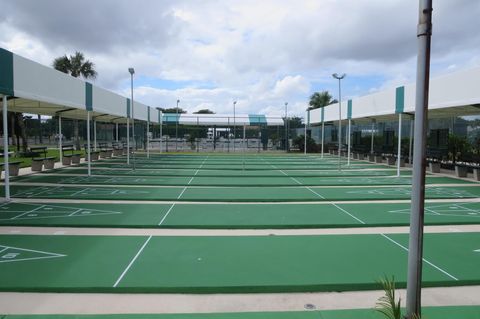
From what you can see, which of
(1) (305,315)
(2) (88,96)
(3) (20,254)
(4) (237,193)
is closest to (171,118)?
(2) (88,96)

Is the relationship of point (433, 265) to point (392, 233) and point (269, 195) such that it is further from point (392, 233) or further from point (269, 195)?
point (269, 195)

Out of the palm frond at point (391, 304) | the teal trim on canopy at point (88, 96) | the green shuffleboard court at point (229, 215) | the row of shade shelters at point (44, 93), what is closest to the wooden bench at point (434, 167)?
the green shuffleboard court at point (229, 215)

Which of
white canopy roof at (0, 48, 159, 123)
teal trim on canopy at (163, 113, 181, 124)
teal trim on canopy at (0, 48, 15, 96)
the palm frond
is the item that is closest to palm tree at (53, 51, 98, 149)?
teal trim on canopy at (163, 113, 181, 124)

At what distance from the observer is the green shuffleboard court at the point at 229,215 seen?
9.45 m

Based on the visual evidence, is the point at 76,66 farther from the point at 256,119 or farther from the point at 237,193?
the point at 237,193

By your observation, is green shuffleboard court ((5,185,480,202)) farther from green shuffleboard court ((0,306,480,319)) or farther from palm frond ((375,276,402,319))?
palm frond ((375,276,402,319))

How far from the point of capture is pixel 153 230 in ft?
29.4

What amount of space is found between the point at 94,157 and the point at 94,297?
2466 centimetres

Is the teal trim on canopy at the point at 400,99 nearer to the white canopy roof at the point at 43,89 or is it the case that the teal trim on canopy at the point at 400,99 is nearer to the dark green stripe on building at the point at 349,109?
the dark green stripe on building at the point at 349,109

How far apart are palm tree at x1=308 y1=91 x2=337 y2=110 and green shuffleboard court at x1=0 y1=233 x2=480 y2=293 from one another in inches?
1890

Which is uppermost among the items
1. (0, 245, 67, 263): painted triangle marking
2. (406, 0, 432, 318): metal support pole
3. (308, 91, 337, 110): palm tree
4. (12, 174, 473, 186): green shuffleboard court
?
(308, 91, 337, 110): palm tree

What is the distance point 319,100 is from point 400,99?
36365 millimetres

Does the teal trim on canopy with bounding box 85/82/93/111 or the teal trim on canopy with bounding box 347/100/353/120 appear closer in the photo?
the teal trim on canopy with bounding box 85/82/93/111

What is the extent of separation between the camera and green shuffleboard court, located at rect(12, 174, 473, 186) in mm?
16812
